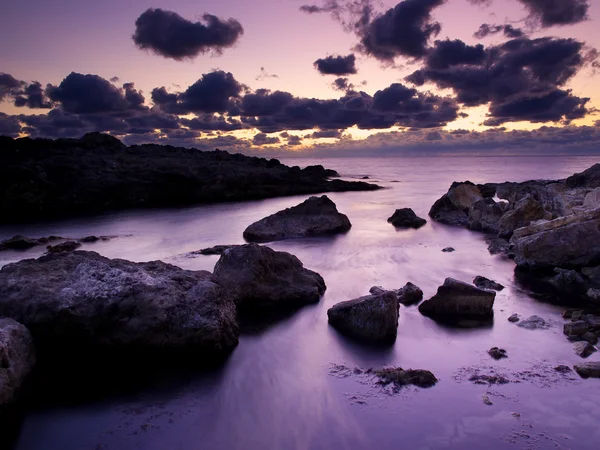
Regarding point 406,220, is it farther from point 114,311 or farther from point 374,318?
point 114,311

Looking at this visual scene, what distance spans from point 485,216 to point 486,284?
36.7 ft

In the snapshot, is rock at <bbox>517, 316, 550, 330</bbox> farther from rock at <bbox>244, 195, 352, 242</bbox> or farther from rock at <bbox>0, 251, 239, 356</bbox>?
rock at <bbox>244, 195, 352, 242</bbox>

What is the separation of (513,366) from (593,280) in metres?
6.20

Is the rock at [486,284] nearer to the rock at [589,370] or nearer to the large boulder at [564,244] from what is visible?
the large boulder at [564,244]

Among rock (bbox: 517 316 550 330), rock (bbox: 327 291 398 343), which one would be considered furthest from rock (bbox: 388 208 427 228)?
rock (bbox: 327 291 398 343)

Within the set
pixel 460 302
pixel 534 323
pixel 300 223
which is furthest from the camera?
pixel 300 223

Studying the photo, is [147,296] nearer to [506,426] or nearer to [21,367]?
[21,367]

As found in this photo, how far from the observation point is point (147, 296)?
9.19 meters

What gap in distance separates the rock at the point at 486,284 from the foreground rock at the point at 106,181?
33168 millimetres

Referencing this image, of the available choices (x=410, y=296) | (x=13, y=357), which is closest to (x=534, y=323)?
(x=410, y=296)

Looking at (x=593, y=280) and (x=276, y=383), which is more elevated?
(x=593, y=280)

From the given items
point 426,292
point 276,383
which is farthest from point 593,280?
point 276,383

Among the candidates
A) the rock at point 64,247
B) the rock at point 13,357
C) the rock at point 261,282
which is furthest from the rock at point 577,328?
the rock at point 64,247

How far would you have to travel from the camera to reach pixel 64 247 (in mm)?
21375
